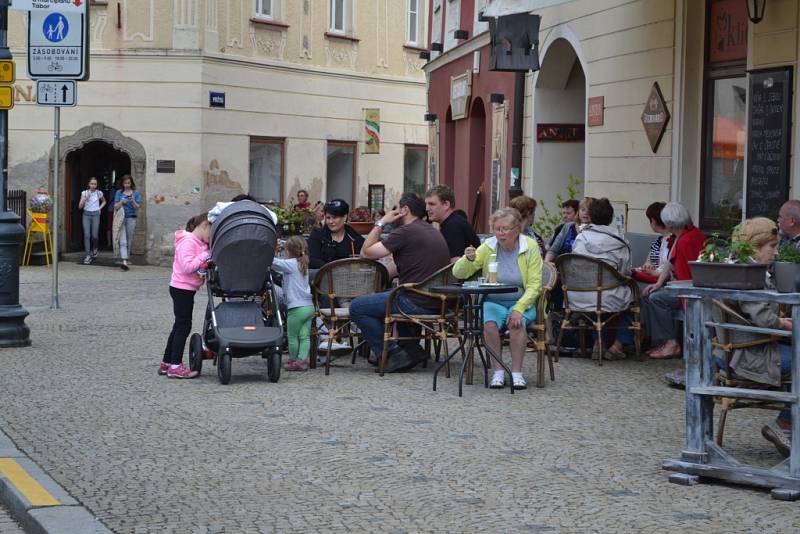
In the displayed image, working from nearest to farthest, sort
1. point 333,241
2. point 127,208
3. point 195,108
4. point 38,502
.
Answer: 1. point 38,502
2. point 333,241
3. point 127,208
4. point 195,108

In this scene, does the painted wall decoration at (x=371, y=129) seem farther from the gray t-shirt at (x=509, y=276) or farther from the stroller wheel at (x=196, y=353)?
the gray t-shirt at (x=509, y=276)

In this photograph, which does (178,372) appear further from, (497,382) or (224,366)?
(497,382)

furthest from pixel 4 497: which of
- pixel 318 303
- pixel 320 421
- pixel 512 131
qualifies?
pixel 512 131

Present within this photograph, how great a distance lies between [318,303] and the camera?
11992 millimetres

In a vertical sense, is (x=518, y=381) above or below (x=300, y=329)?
below

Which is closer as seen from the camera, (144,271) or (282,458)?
(282,458)

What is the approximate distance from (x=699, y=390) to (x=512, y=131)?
1281 cm

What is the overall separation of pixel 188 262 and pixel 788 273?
5549mm

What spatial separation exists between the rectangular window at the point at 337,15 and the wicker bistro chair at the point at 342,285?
20314 millimetres

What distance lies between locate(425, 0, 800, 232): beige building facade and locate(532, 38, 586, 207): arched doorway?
0.36ft

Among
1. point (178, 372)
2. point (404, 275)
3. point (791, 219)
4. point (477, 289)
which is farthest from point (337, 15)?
A: point (791, 219)

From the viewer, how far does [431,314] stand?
1138 cm

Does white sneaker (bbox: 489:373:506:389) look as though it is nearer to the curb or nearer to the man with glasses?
the man with glasses

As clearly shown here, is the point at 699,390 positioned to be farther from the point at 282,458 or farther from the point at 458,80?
the point at 458,80
